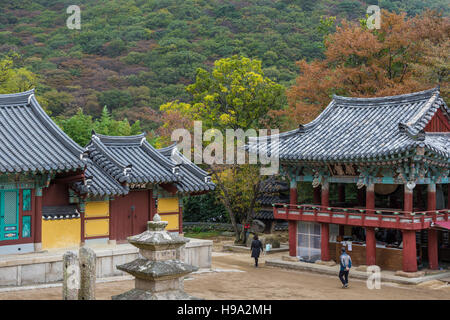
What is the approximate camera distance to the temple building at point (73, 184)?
20.6 meters

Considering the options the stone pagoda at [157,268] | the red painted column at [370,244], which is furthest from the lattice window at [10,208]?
the red painted column at [370,244]

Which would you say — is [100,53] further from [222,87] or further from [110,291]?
[110,291]

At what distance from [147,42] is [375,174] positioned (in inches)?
2993

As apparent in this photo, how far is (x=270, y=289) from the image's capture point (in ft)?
70.7

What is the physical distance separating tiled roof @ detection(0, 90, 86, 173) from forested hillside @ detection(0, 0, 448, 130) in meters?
45.3

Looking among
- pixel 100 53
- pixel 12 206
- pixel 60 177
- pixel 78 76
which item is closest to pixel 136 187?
pixel 60 177

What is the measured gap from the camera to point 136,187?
24875 mm

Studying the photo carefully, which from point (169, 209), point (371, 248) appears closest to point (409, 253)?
point (371, 248)

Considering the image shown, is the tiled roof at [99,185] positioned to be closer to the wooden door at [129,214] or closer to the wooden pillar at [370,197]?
the wooden door at [129,214]

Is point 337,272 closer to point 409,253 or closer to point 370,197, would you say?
point 409,253

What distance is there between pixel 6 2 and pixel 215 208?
77520 mm

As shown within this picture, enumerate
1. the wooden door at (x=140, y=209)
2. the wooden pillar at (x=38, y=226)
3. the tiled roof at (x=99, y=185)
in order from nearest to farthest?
the wooden pillar at (x=38, y=226) → the tiled roof at (x=99, y=185) → the wooden door at (x=140, y=209)

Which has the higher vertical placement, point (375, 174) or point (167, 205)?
point (375, 174)

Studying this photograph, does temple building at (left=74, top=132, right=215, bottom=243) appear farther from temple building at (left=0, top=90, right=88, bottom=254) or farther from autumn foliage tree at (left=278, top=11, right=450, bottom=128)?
autumn foliage tree at (left=278, top=11, right=450, bottom=128)
